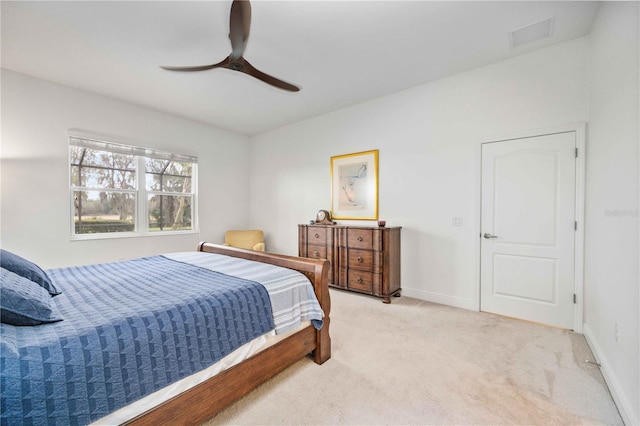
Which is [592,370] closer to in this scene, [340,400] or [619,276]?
[619,276]

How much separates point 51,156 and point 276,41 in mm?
3223

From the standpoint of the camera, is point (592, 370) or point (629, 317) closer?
point (629, 317)

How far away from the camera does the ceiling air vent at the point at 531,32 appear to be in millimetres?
2281

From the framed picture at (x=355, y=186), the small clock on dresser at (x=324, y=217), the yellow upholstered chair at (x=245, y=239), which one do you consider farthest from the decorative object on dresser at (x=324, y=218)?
the yellow upholstered chair at (x=245, y=239)

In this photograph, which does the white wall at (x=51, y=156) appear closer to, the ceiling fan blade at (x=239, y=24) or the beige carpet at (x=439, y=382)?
the ceiling fan blade at (x=239, y=24)

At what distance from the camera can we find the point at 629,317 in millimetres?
1476

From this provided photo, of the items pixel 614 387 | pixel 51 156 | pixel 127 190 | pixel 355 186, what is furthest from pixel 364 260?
pixel 51 156

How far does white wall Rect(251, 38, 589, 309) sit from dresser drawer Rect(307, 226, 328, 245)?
22.5 inches

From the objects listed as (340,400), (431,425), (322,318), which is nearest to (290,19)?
(322,318)

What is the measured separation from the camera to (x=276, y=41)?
250 cm

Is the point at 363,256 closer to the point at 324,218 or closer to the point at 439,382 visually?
the point at 324,218

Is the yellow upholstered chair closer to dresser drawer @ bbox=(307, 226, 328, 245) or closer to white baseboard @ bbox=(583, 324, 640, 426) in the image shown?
dresser drawer @ bbox=(307, 226, 328, 245)

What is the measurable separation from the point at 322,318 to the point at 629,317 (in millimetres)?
1784

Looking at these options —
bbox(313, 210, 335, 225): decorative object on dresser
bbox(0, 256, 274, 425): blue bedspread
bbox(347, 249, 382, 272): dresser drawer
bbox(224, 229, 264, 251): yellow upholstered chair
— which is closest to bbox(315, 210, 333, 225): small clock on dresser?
bbox(313, 210, 335, 225): decorative object on dresser
